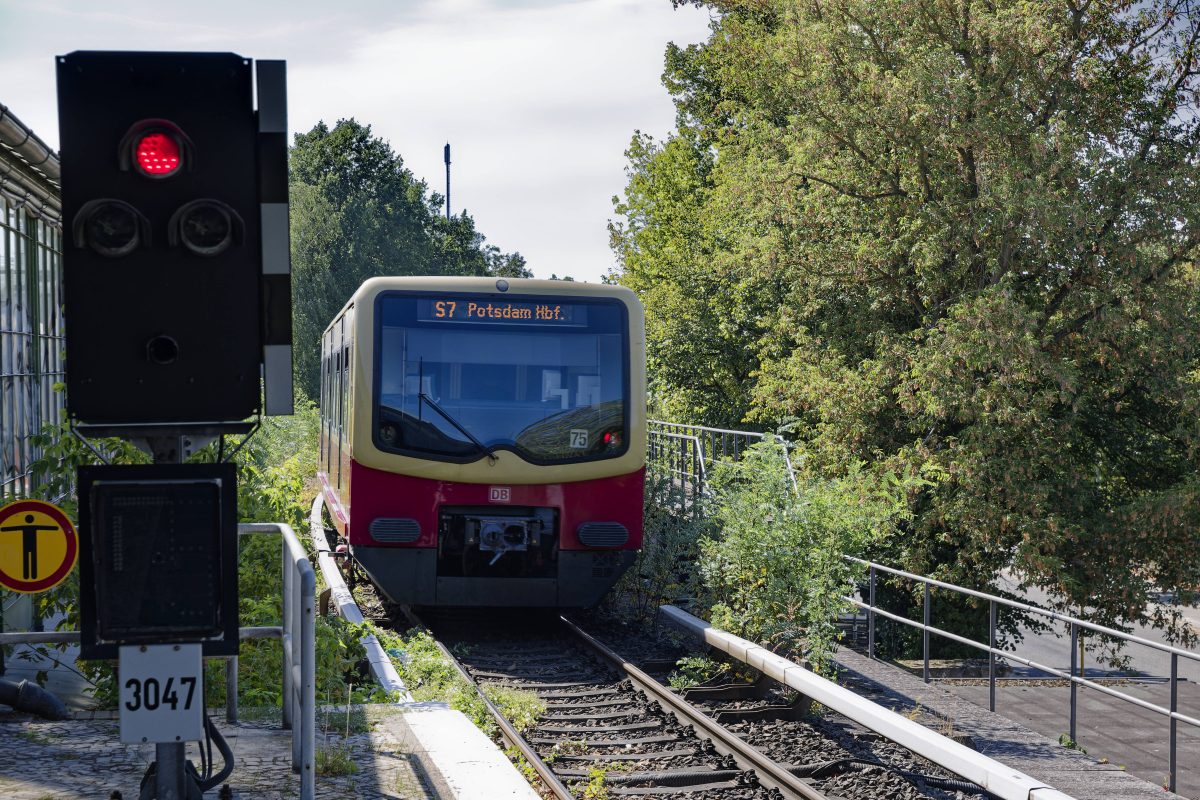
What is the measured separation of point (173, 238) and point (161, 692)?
1531 millimetres

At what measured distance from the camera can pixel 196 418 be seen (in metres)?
4.54

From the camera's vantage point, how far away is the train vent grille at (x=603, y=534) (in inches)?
494

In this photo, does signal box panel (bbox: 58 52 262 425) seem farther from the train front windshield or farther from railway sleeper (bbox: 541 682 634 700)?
the train front windshield

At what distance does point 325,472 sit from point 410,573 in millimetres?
7149

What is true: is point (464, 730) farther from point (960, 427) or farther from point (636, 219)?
point (636, 219)

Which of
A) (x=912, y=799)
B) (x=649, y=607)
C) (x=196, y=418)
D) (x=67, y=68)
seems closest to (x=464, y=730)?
(x=912, y=799)

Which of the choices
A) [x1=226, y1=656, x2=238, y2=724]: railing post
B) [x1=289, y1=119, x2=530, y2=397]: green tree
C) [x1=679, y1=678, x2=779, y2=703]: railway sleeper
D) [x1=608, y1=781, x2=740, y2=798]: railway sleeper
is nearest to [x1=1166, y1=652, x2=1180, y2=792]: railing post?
[x1=608, y1=781, x2=740, y2=798]: railway sleeper

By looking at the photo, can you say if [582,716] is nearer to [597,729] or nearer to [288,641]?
[597,729]

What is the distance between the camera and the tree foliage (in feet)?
63.2

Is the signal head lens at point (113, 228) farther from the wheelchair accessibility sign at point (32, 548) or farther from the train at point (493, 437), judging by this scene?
the train at point (493, 437)

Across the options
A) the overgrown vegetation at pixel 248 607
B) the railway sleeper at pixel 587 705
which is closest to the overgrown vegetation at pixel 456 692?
the railway sleeper at pixel 587 705

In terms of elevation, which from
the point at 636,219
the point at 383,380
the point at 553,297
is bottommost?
the point at 383,380

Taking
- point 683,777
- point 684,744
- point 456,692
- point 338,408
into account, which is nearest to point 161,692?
point 683,777

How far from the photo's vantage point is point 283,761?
6.13m
